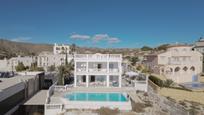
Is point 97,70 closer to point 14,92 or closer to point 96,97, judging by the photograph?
point 96,97

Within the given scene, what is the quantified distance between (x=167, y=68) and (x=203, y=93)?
41.9 feet

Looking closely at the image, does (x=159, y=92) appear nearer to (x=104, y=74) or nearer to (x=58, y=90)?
(x=104, y=74)

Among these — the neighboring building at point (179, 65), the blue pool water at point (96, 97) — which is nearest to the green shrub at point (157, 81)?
the neighboring building at point (179, 65)

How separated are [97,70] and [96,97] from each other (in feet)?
23.3

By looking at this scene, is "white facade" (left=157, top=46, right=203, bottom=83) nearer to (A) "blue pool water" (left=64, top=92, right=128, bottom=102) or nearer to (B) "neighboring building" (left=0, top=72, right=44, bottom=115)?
(A) "blue pool water" (left=64, top=92, right=128, bottom=102)

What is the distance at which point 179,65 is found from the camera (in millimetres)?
41281

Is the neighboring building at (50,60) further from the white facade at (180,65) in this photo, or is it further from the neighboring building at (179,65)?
the white facade at (180,65)

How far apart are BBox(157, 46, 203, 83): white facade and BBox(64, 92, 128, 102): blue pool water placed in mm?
16926

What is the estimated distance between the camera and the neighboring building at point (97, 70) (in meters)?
31.3

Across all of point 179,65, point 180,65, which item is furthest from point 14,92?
point 180,65

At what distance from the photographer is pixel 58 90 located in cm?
2825

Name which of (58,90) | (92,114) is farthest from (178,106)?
(58,90)

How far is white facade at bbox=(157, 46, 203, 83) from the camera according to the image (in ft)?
127

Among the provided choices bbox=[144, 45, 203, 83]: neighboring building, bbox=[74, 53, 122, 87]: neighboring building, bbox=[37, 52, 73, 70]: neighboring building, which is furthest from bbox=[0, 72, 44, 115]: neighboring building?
bbox=[37, 52, 73, 70]: neighboring building
